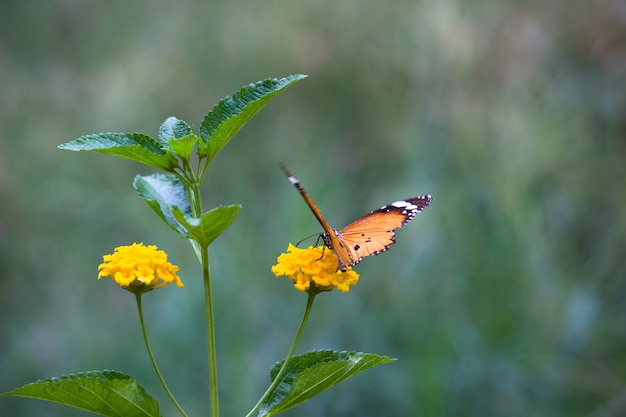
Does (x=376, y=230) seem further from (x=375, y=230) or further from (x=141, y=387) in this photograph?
(x=141, y=387)

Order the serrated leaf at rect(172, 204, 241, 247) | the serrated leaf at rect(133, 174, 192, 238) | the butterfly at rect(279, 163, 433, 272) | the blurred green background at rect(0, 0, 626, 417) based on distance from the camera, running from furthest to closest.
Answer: the blurred green background at rect(0, 0, 626, 417), the butterfly at rect(279, 163, 433, 272), the serrated leaf at rect(133, 174, 192, 238), the serrated leaf at rect(172, 204, 241, 247)

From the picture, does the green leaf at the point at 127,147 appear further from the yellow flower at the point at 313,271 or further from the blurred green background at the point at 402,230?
the blurred green background at the point at 402,230

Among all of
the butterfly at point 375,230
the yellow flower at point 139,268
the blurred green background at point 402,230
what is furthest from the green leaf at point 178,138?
the blurred green background at point 402,230

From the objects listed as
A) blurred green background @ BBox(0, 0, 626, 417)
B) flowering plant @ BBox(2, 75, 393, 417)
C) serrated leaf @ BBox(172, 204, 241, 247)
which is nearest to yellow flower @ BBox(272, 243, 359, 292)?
flowering plant @ BBox(2, 75, 393, 417)

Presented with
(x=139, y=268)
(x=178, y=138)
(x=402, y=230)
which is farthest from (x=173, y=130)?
(x=402, y=230)

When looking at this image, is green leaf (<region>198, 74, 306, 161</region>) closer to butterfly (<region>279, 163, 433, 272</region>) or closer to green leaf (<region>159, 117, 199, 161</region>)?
green leaf (<region>159, 117, 199, 161</region>)

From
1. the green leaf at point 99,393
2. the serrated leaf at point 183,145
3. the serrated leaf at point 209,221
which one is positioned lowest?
the green leaf at point 99,393
